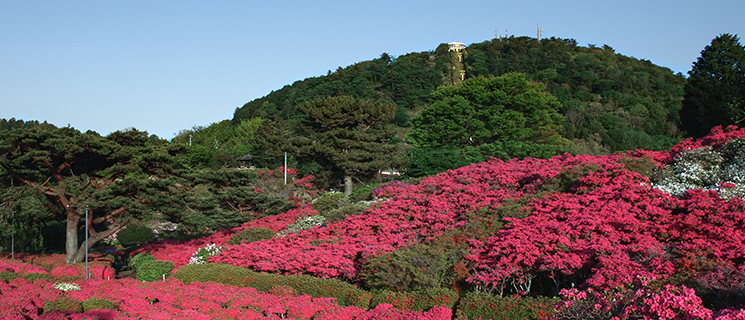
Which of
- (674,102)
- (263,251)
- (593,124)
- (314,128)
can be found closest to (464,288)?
(263,251)

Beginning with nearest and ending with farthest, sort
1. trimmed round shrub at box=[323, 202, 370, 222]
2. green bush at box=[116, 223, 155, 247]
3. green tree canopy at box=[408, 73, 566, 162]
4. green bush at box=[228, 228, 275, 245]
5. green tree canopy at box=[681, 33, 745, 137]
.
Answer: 1. trimmed round shrub at box=[323, 202, 370, 222]
2. green bush at box=[228, 228, 275, 245]
3. green tree canopy at box=[681, 33, 745, 137]
4. green bush at box=[116, 223, 155, 247]
5. green tree canopy at box=[408, 73, 566, 162]

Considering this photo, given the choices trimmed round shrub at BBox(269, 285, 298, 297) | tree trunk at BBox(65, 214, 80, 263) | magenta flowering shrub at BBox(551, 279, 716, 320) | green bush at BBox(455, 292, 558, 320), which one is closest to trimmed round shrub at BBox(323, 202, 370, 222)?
trimmed round shrub at BBox(269, 285, 298, 297)

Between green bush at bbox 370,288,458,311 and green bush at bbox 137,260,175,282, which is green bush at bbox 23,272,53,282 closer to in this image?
green bush at bbox 137,260,175,282

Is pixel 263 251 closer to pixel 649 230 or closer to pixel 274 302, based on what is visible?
pixel 274 302

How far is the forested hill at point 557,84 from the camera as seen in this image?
5625 cm

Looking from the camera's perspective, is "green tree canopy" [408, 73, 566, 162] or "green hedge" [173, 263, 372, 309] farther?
"green tree canopy" [408, 73, 566, 162]

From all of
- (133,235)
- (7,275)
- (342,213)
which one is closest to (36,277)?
(7,275)

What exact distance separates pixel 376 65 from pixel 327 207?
2993 inches

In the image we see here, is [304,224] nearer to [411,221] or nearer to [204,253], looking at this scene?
[204,253]

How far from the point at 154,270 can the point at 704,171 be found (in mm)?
12625

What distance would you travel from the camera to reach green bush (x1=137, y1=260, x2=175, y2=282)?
13945 millimetres

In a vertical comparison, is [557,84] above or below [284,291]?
above

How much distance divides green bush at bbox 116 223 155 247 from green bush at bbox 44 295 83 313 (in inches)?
772

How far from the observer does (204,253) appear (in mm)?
14711
